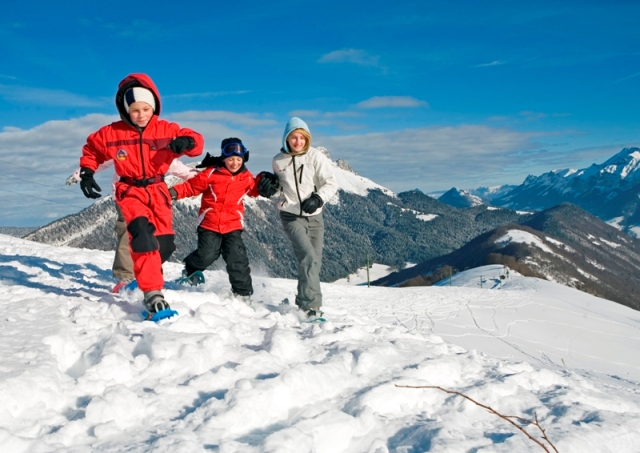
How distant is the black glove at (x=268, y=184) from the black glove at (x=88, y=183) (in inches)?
73.5

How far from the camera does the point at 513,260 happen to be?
4877 inches

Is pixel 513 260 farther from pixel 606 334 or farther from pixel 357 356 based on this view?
pixel 357 356

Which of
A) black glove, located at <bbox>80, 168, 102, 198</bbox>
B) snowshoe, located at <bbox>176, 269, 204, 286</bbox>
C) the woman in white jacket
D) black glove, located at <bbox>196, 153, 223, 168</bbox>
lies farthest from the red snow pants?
the woman in white jacket

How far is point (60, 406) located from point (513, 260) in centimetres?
13227

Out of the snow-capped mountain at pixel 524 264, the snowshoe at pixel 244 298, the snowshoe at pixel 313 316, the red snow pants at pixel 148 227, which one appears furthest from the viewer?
the snow-capped mountain at pixel 524 264

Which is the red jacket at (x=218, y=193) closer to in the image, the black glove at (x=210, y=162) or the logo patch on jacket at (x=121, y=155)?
the black glove at (x=210, y=162)

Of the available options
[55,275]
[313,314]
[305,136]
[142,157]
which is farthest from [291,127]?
[55,275]

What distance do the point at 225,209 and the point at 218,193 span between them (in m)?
0.22

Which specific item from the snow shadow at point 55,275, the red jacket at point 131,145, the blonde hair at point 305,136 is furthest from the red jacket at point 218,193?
the snow shadow at point 55,275

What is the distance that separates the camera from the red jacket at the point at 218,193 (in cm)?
607

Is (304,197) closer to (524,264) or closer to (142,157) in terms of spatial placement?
(142,157)

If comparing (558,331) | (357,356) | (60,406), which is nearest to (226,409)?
(60,406)

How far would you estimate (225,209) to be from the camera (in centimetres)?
609

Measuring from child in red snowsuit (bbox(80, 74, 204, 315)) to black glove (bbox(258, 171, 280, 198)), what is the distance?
0.99 meters
